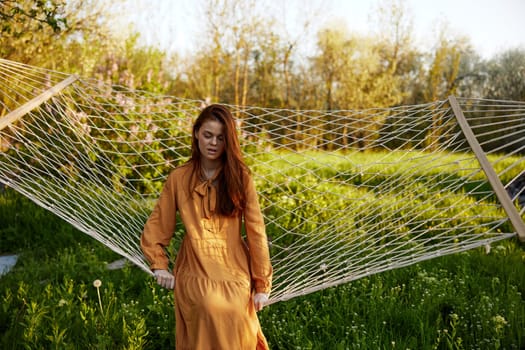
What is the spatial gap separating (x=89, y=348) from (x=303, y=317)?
0.77m

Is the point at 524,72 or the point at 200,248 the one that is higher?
the point at 524,72

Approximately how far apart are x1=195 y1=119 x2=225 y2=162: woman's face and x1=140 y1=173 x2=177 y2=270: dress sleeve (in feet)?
0.46

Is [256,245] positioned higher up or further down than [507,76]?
further down

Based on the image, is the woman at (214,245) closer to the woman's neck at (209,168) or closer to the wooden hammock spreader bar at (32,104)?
the woman's neck at (209,168)

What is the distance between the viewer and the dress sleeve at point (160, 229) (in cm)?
141

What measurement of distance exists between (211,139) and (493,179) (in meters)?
0.87

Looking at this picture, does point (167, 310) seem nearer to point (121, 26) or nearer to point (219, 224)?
point (219, 224)

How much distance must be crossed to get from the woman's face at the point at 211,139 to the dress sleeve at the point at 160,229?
140 millimetres

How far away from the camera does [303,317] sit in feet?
5.98

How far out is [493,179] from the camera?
148 centimetres

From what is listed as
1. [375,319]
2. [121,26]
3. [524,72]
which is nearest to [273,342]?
[375,319]

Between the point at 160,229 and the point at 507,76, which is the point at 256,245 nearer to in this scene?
the point at 160,229

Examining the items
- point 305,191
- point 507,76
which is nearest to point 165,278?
point 305,191

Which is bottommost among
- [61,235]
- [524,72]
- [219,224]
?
[61,235]
